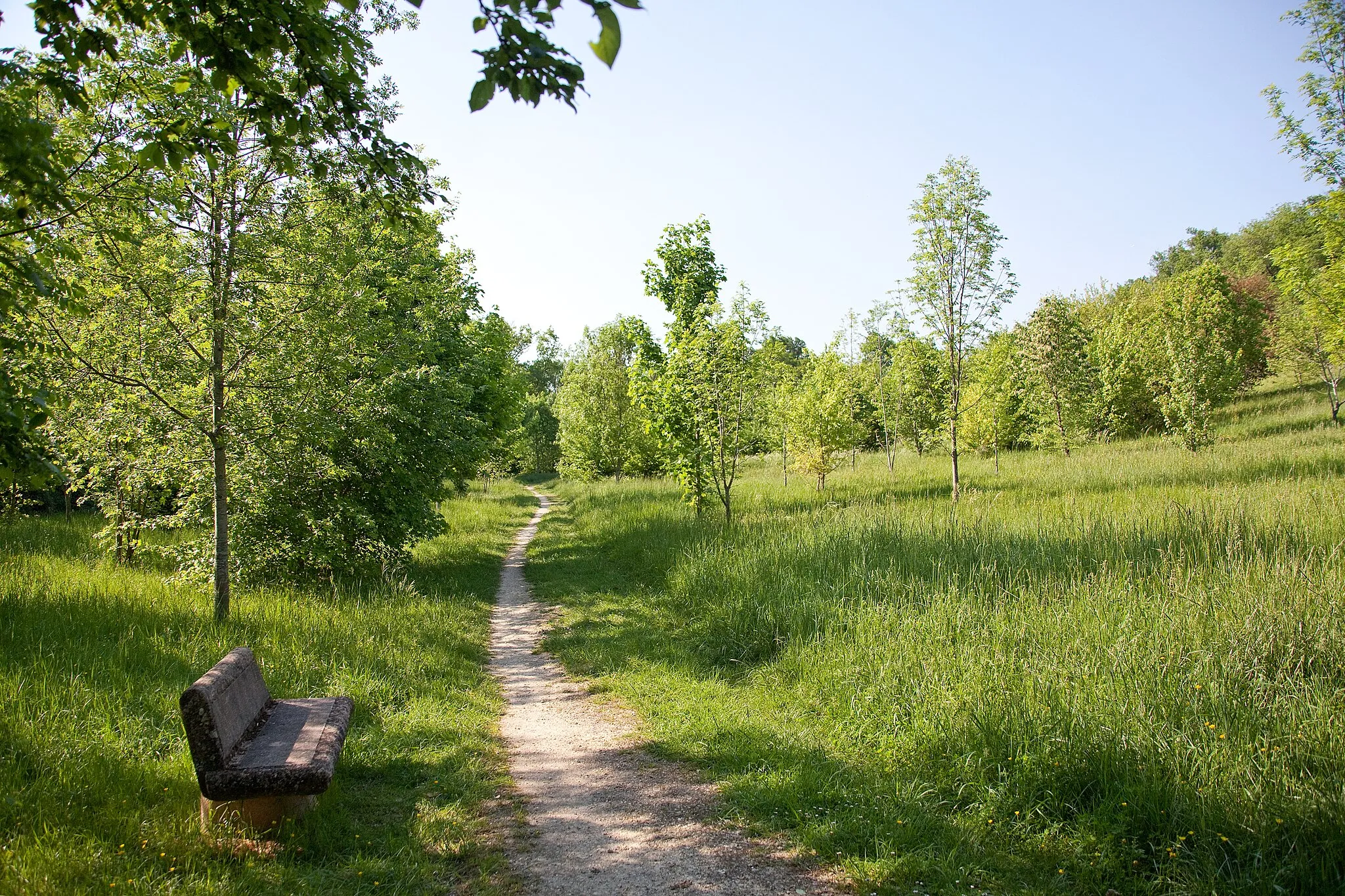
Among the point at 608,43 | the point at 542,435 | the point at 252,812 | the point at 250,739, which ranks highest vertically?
the point at 542,435

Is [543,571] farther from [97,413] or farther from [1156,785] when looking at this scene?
[1156,785]

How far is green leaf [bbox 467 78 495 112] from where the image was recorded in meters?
2.81

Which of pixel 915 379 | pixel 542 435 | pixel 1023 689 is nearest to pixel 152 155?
pixel 1023 689

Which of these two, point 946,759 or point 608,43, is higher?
point 608,43

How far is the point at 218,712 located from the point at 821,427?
60.0 ft

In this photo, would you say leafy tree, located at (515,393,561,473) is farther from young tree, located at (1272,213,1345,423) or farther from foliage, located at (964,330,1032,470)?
young tree, located at (1272,213,1345,423)

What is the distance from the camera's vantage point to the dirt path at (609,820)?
3.58 metres

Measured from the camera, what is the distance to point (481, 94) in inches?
111

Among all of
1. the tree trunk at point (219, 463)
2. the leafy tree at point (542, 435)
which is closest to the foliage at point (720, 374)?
the tree trunk at point (219, 463)

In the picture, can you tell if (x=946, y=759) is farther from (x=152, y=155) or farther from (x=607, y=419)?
(x=607, y=419)

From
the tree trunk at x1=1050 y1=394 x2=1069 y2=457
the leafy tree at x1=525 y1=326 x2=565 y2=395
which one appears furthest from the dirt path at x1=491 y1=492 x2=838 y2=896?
the leafy tree at x1=525 y1=326 x2=565 y2=395

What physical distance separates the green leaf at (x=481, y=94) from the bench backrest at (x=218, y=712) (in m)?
3.16

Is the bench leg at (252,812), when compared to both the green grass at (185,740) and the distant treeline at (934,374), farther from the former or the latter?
the distant treeline at (934,374)

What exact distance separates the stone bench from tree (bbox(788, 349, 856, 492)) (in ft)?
54.9
